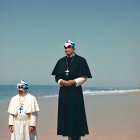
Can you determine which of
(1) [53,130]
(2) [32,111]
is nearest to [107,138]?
(1) [53,130]

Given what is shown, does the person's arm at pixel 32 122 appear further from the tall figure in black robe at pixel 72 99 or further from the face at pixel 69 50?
the face at pixel 69 50

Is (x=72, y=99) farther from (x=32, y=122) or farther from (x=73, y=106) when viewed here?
(x=32, y=122)

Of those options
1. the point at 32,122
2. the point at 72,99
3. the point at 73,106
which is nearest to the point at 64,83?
the point at 72,99

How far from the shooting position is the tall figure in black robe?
179 inches

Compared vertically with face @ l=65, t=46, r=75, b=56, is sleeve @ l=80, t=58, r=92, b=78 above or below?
below

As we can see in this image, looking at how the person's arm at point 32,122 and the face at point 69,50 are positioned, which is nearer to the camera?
the person's arm at point 32,122

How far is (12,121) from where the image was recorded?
4410 millimetres

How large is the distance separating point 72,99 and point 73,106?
11cm

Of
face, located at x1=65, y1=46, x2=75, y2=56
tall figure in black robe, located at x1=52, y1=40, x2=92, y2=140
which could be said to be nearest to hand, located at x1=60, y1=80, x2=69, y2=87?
tall figure in black robe, located at x1=52, y1=40, x2=92, y2=140

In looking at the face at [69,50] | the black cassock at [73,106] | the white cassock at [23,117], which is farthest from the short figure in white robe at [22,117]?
the face at [69,50]

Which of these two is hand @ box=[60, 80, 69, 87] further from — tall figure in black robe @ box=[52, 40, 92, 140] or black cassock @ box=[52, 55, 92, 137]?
black cassock @ box=[52, 55, 92, 137]

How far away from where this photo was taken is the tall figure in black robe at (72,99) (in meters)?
4.55

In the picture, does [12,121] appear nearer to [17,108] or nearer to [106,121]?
[17,108]

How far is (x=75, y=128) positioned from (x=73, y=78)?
806mm
